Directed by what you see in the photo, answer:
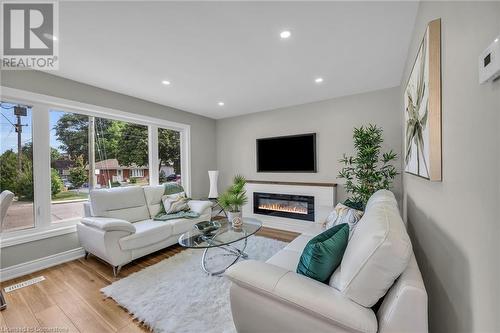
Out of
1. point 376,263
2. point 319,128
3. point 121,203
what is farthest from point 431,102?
point 121,203

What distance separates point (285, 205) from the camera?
4242 millimetres

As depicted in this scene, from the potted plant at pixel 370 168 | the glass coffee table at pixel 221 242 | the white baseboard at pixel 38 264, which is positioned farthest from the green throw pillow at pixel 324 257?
the white baseboard at pixel 38 264

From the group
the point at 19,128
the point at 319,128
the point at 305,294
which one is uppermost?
the point at 319,128

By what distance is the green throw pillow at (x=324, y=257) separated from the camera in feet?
4.01

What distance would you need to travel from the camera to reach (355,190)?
3098mm

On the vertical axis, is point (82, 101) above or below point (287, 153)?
above

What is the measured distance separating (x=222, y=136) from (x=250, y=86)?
2.22 m

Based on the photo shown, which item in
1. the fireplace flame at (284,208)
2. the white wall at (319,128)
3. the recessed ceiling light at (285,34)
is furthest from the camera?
the fireplace flame at (284,208)

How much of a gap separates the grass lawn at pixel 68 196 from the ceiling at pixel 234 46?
1.61 meters

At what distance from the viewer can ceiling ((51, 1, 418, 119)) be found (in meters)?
1.64

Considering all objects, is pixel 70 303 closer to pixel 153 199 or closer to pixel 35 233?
pixel 35 233

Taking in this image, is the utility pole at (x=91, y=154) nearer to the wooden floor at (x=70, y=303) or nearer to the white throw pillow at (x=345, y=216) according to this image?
the wooden floor at (x=70, y=303)

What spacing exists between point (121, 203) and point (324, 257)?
2983 mm

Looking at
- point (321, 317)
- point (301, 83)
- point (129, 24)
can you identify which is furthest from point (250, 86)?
point (321, 317)
